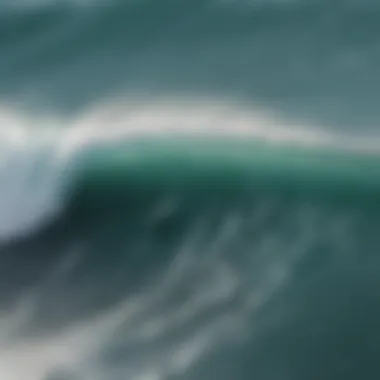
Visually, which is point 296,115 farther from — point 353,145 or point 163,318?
point 163,318

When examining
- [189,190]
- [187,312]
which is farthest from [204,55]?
[187,312]

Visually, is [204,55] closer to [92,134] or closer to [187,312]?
[92,134]

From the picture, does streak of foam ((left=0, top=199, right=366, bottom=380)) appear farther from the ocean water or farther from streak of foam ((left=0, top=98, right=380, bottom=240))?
streak of foam ((left=0, top=98, right=380, bottom=240))

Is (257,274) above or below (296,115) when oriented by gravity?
below

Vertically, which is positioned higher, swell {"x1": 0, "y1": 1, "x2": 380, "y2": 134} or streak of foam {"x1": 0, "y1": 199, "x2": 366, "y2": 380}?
swell {"x1": 0, "y1": 1, "x2": 380, "y2": 134}

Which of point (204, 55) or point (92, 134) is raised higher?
point (204, 55)

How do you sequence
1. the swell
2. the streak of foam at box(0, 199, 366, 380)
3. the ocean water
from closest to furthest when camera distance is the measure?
1. the streak of foam at box(0, 199, 366, 380)
2. the ocean water
3. the swell

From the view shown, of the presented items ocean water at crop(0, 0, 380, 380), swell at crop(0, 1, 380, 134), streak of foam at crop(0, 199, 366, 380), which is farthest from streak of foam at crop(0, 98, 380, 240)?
streak of foam at crop(0, 199, 366, 380)

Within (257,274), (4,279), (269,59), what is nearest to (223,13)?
(269,59)
